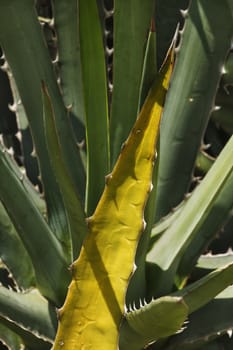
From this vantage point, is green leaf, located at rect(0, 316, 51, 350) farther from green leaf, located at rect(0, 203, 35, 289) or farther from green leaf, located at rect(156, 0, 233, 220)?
green leaf, located at rect(156, 0, 233, 220)

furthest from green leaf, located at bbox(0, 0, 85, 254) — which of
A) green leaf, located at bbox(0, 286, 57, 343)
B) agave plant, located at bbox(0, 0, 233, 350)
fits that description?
green leaf, located at bbox(0, 286, 57, 343)

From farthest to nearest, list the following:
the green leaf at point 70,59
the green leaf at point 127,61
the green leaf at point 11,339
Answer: the green leaf at point 70,59
the green leaf at point 11,339
the green leaf at point 127,61

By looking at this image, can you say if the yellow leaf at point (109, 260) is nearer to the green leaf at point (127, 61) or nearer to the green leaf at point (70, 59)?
the green leaf at point (127, 61)

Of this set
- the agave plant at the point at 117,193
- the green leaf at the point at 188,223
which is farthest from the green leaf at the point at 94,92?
the green leaf at the point at 188,223

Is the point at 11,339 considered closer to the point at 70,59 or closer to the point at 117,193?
the point at 117,193

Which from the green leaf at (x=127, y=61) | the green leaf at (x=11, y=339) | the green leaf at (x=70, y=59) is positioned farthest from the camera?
the green leaf at (x=70, y=59)

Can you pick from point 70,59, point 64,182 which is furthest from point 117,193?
point 70,59

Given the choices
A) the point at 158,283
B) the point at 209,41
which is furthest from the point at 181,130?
the point at 158,283

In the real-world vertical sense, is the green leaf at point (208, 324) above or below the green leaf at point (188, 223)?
below

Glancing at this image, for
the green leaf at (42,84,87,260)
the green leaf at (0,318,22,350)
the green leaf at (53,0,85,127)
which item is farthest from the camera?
the green leaf at (53,0,85,127)
